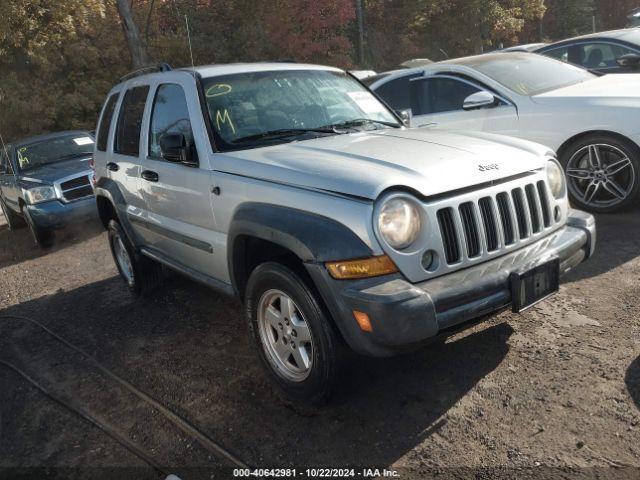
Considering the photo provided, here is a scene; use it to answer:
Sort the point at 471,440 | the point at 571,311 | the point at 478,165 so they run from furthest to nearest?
the point at 571,311 < the point at 478,165 < the point at 471,440

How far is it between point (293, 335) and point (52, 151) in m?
7.98

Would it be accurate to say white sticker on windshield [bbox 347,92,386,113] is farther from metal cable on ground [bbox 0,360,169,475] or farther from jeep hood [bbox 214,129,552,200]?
metal cable on ground [bbox 0,360,169,475]

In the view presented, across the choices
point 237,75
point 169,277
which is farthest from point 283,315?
point 169,277

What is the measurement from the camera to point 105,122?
215 inches

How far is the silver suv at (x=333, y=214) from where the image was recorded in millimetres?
2686

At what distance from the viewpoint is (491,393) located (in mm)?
3105

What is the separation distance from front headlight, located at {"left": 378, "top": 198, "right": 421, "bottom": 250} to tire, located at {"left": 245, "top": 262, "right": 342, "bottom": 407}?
507 mm

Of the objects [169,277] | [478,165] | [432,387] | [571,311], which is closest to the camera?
[478,165]

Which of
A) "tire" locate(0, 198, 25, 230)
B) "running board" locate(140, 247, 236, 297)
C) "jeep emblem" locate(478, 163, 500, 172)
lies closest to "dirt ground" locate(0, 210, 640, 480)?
"running board" locate(140, 247, 236, 297)

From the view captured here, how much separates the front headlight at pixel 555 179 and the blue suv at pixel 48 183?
7034 millimetres

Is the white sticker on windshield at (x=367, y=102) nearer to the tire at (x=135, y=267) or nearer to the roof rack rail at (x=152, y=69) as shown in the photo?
the roof rack rail at (x=152, y=69)

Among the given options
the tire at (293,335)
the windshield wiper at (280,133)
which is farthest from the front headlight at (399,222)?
the windshield wiper at (280,133)

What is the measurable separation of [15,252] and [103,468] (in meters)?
6.78

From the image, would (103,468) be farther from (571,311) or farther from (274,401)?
(571,311)
